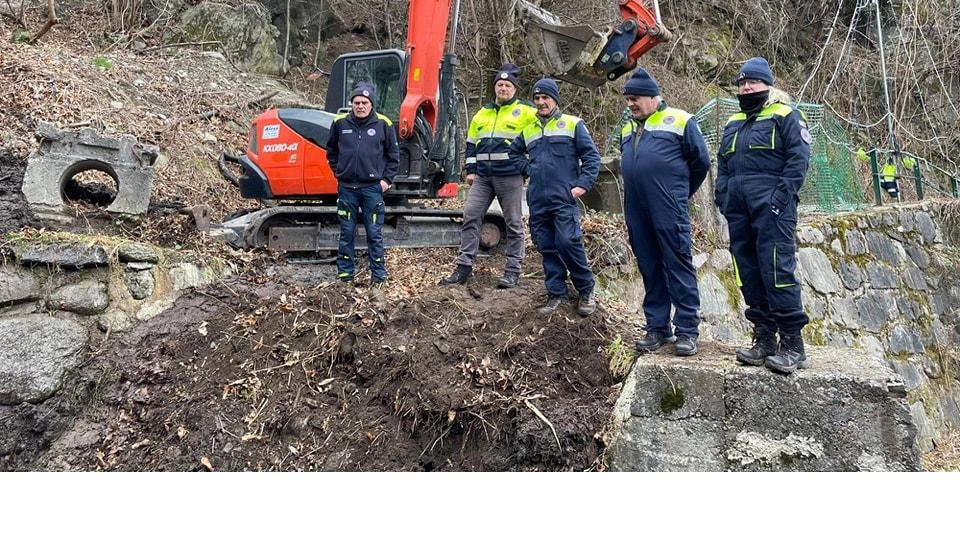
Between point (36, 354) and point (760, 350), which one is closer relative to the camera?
point (760, 350)

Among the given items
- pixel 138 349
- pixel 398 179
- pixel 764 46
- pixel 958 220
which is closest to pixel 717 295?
pixel 398 179

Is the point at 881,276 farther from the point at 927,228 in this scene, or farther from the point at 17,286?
the point at 17,286

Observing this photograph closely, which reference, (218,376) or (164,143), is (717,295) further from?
(164,143)

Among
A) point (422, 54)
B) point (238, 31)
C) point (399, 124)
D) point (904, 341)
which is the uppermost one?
point (238, 31)

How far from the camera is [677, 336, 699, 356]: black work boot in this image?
438cm

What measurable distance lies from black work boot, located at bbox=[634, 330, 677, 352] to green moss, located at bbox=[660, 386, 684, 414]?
531 millimetres

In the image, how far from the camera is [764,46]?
15766 mm

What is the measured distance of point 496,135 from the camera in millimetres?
5730

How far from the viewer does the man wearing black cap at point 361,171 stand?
6.14 meters

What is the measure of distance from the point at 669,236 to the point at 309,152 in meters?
4.09

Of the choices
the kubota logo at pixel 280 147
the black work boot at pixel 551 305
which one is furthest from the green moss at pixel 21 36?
the black work boot at pixel 551 305

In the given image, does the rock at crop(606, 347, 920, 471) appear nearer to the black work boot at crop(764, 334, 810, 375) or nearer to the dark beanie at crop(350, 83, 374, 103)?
the black work boot at crop(764, 334, 810, 375)

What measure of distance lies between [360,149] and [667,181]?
9.00ft

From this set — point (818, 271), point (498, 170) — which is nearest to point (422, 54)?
point (498, 170)
